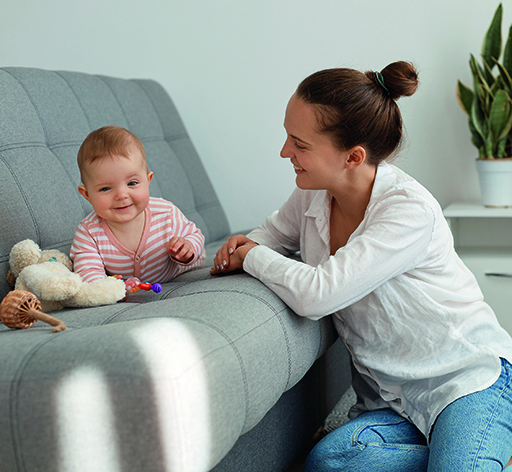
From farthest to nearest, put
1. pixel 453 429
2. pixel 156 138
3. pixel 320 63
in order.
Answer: pixel 320 63 < pixel 156 138 < pixel 453 429

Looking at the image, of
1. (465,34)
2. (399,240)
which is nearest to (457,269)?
(399,240)

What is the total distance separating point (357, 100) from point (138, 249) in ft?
1.98

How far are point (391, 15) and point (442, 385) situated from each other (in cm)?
169

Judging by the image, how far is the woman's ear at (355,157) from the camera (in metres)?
1.18

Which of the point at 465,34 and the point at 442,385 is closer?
the point at 442,385

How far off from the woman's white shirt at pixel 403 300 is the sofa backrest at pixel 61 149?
56 centimetres

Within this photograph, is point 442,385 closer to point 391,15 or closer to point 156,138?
point 156,138

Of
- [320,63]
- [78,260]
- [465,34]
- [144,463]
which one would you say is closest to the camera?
[144,463]

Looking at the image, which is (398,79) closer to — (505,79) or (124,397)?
(124,397)

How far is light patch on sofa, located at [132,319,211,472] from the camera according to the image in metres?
0.69

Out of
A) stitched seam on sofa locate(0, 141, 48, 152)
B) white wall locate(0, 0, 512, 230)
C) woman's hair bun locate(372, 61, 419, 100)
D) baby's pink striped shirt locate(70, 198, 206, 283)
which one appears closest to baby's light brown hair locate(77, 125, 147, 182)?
baby's pink striped shirt locate(70, 198, 206, 283)

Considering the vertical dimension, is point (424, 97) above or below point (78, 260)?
above

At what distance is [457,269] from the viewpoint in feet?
4.06

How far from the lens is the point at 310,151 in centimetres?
118
